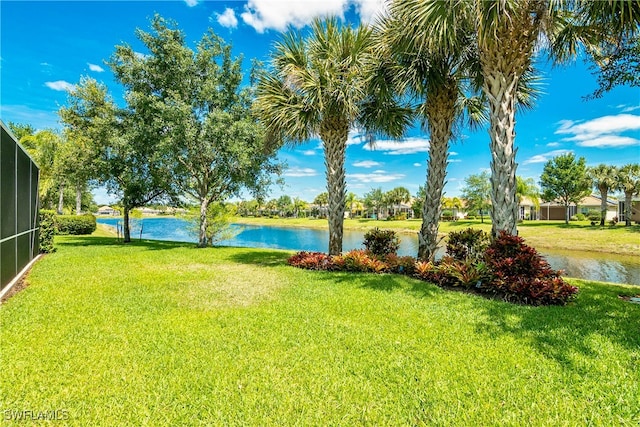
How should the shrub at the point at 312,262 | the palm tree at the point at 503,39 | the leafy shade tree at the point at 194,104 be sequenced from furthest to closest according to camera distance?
the leafy shade tree at the point at 194,104, the shrub at the point at 312,262, the palm tree at the point at 503,39

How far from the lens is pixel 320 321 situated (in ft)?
15.1

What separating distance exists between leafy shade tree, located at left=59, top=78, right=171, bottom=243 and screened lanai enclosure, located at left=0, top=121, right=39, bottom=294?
171 inches

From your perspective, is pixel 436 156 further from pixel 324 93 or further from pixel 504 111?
pixel 324 93

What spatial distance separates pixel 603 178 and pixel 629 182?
2.01 metres

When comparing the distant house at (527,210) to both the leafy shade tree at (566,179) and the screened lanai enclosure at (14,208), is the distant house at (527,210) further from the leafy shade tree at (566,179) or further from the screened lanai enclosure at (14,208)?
the screened lanai enclosure at (14,208)

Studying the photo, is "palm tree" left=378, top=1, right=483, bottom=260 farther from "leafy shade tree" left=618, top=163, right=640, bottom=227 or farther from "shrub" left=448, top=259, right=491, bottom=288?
"leafy shade tree" left=618, top=163, right=640, bottom=227

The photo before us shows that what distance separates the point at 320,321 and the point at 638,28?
24.8 feet

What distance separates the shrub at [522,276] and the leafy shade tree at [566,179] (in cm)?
3711

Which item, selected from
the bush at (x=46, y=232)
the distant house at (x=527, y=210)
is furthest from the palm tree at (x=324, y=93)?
the distant house at (x=527, y=210)

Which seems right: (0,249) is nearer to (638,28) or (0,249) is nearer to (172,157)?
(172,157)

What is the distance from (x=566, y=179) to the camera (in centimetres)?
3462

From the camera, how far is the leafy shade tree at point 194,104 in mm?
12750

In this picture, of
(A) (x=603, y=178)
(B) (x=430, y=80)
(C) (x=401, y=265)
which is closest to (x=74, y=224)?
(C) (x=401, y=265)

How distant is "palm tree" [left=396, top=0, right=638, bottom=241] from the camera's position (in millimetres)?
5762
